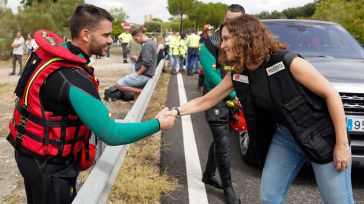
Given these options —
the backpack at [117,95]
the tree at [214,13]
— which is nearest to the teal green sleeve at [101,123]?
the backpack at [117,95]

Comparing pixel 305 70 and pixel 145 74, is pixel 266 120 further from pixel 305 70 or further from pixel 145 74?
pixel 145 74

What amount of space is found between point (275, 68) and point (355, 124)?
6.21ft

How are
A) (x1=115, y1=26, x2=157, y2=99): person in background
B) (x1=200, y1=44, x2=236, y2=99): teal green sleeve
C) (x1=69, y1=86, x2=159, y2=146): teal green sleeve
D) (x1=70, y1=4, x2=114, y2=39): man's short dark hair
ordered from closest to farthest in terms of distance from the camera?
1. (x1=69, y1=86, x2=159, y2=146): teal green sleeve
2. (x1=70, y1=4, x2=114, y2=39): man's short dark hair
3. (x1=200, y1=44, x2=236, y2=99): teal green sleeve
4. (x1=115, y1=26, x2=157, y2=99): person in background

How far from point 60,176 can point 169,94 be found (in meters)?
8.85

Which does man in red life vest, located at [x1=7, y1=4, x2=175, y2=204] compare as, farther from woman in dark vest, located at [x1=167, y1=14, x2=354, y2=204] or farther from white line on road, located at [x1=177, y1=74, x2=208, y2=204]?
white line on road, located at [x1=177, y1=74, x2=208, y2=204]

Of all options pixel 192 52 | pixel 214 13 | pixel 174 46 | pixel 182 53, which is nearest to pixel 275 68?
pixel 192 52

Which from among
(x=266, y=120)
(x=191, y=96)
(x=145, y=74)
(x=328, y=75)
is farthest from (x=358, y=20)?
(x=266, y=120)

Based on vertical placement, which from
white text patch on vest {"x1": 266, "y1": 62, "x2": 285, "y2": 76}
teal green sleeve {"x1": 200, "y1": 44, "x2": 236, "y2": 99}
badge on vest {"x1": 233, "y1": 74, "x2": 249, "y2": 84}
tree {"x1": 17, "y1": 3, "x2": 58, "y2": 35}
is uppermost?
white text patch on vest {"x1": 266, "y1": 62, "x2": 285, "y2": 76}

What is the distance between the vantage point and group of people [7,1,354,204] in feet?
7.32

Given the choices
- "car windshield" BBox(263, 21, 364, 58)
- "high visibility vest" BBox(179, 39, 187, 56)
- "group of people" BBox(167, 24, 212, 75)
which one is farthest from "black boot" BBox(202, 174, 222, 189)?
"high visibility vest" BBox(179, 39, 187, 56)

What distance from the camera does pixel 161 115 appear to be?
308 cm

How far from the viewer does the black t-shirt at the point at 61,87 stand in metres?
2.18

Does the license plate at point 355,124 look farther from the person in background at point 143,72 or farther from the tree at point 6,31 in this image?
the tree at point 6,31

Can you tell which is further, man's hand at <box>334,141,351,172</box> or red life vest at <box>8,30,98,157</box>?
man's hand at <box>334,141,351,172</box>
